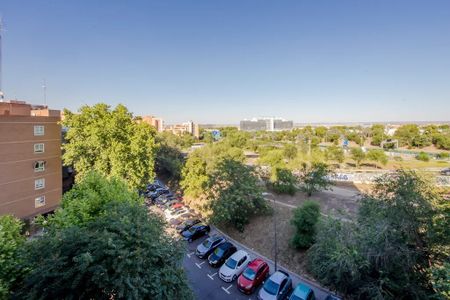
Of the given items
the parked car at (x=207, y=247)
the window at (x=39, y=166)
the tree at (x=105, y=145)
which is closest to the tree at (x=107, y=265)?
the parked car at (x=207, y=247)

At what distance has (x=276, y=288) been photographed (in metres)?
11.6

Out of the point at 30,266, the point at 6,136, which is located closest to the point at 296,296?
the point at 30,266

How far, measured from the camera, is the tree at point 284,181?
22962 mm

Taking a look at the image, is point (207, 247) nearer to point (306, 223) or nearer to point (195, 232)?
point (195, 232)

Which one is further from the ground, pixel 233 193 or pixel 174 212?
pixel 233 193

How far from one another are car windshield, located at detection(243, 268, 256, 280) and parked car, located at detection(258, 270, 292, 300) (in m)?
0.81

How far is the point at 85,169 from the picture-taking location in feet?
66.4

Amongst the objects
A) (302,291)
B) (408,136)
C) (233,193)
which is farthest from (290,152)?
(408,136)

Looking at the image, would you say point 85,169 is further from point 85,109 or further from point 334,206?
point 334,206

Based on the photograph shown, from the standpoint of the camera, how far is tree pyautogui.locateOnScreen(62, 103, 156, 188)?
19.9 m

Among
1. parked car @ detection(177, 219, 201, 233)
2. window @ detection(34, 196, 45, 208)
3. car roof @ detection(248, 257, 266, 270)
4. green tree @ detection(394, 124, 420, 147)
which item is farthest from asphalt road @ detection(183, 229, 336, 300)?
green tree @ detection(394, 124, 420, 147)

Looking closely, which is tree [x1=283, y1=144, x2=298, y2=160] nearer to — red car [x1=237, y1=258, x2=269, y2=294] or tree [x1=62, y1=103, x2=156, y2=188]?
tree [x1=62, y1=103, x2=156, y2=188]

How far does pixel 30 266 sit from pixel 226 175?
12.7m

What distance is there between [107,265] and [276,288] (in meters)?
8.65
